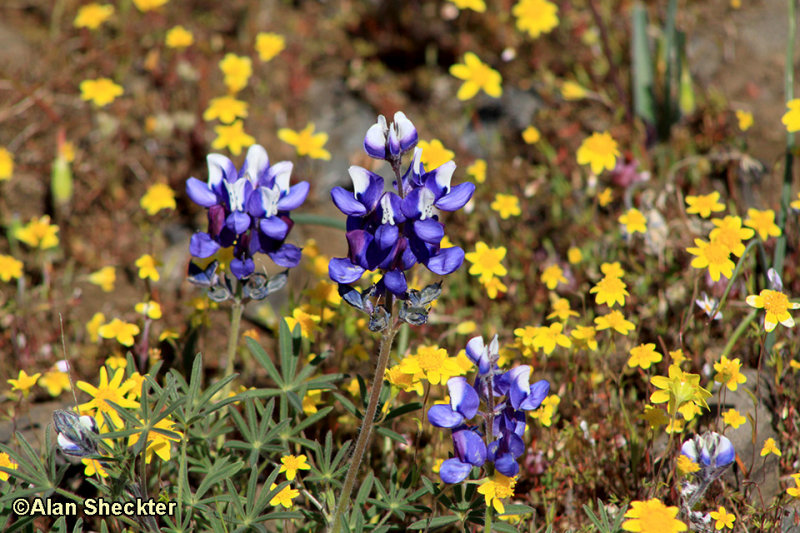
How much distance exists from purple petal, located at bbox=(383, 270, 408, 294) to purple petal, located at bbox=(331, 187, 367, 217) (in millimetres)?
209

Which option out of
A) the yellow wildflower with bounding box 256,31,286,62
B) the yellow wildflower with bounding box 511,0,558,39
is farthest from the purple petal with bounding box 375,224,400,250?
the yellow wildflower with bounding box 256,31,286,62

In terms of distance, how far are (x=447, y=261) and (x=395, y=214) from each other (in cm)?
25

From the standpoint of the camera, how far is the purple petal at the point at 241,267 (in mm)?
2787

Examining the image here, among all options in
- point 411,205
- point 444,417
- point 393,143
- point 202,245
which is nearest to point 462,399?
point 444,417

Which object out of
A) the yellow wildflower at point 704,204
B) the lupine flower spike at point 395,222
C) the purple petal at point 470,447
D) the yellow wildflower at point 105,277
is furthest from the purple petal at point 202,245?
the yellow wildflower at point 704,204

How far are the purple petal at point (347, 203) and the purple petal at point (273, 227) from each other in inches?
21.0

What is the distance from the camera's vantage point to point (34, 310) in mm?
4086

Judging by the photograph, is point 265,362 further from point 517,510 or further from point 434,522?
point 517,510

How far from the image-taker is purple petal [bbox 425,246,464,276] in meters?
2.32

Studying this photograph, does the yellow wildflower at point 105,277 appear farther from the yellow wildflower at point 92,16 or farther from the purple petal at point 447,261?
the purple petal at point 447,261

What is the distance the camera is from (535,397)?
2328 millimetres

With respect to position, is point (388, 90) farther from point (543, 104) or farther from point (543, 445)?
point (543, 445)

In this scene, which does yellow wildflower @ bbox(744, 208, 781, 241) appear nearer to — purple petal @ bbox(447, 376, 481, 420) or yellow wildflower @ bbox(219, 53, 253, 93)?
purple petal @ bbox(447, 376, 481, 420)

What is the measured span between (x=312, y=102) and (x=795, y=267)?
3.46m
